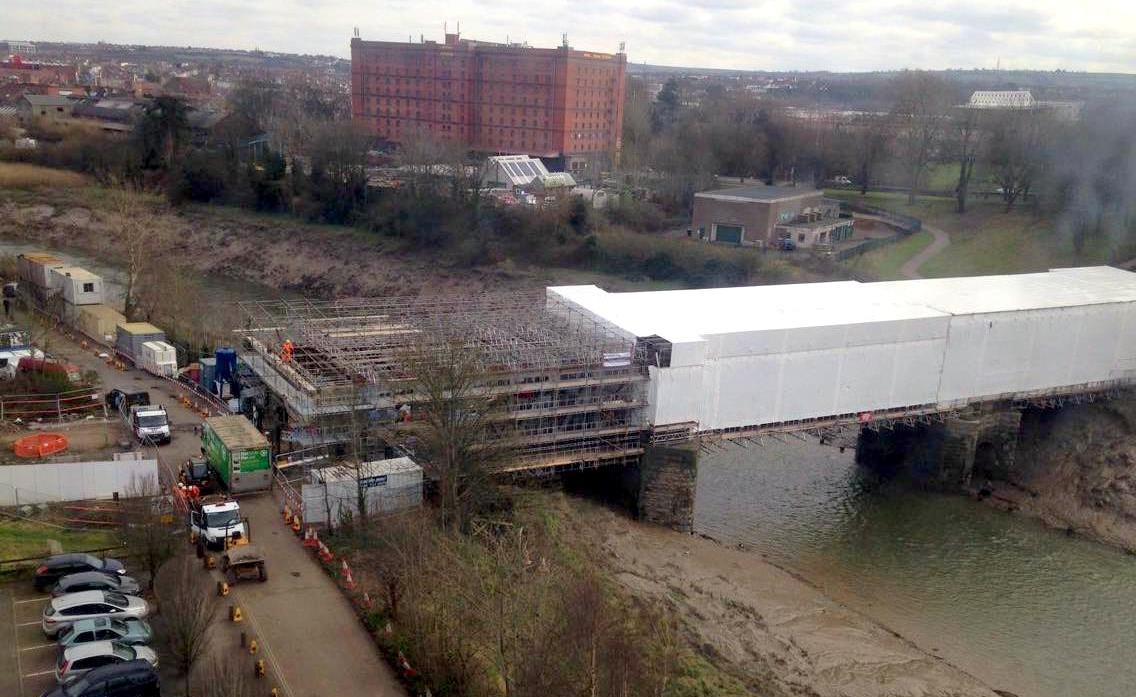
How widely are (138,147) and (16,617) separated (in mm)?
52056

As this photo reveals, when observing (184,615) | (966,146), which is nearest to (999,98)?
(966,146)

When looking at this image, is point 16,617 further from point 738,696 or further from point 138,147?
point 138,147

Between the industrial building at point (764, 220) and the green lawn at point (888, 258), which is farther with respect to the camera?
the industrial building at point (764, 220)

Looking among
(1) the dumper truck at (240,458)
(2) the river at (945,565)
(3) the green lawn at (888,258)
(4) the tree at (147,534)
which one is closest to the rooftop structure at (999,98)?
(3) the green lawn at (888,258)

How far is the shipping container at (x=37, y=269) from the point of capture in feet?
94.3

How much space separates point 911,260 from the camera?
40.5 meters

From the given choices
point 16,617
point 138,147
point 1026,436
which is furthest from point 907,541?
point 138,147

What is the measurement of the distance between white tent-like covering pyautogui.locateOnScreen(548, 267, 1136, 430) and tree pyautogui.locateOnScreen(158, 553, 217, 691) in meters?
10.3

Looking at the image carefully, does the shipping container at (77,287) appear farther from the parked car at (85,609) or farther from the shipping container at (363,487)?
the parked car at (85,609)

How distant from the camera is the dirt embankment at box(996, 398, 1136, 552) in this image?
74.0 ft

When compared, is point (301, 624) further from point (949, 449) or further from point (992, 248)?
Answer: point (992, 248)

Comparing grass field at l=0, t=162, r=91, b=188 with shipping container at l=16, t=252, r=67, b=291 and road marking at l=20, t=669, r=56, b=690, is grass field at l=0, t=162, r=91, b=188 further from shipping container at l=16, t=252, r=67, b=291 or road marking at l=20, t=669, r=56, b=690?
road marking at l=20, t=669, r=56, b=690

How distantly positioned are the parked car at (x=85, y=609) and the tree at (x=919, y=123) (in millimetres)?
45317

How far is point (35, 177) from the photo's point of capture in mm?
55812
